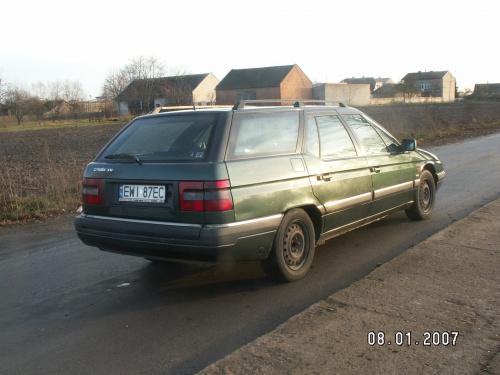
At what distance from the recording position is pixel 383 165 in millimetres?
6160

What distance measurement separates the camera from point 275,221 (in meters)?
4.54

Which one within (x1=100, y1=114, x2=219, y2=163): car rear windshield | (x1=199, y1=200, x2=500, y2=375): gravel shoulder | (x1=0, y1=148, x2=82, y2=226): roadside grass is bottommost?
(x1=199, y1=200, x2=500, y2=375): gravel shoulder

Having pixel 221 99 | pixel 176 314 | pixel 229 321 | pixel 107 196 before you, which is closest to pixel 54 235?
pixel 107 196

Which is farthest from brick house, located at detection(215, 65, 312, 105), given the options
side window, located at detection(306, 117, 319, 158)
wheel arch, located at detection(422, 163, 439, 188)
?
side window, located at detection(306, 117, 319, 158)

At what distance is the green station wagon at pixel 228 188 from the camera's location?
419 cm

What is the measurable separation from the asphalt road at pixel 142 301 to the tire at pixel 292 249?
13 cm

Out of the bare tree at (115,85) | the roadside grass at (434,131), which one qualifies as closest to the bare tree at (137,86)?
the bare tree at (115,85)

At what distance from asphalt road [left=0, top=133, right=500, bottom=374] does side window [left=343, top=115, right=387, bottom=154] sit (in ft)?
3.83

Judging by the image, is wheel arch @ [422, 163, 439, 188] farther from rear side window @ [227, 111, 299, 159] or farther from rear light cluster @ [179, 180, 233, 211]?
rear light cluster @ [179, 180, 233, 211]

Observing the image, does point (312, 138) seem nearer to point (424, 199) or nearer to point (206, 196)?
point (206, 196)

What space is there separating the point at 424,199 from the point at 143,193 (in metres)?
4.48

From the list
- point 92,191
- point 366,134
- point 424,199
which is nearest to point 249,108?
point 92,191

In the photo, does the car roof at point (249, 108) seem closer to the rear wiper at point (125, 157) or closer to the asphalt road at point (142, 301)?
the rear wiper at point (125, 157)

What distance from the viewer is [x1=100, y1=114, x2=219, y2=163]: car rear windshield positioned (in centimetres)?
446
